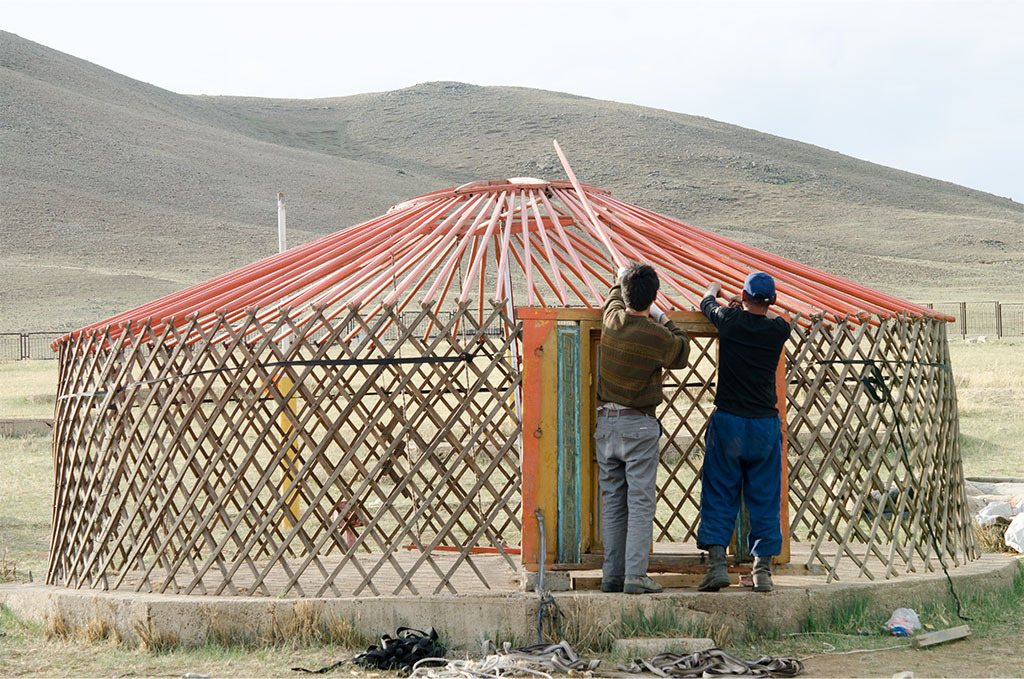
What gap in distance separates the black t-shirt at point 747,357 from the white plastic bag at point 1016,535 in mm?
2930

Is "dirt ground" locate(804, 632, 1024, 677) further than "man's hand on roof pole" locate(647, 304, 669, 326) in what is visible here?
No

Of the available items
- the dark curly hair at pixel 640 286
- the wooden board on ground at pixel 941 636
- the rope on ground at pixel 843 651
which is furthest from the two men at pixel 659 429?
the wooden board on ground at pixel 941 636

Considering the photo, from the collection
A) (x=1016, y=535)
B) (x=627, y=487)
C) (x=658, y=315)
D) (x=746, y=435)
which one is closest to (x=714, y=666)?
(x=627, y=487)

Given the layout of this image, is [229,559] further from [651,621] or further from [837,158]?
[837,158]

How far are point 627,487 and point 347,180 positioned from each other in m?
50.8

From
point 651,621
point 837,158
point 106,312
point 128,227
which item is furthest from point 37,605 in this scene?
point 837,158

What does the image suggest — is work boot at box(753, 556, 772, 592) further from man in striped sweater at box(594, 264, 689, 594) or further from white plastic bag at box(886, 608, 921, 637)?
white plastic bag at box(886, 608, 921, 637)

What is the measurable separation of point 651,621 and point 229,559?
132 inches

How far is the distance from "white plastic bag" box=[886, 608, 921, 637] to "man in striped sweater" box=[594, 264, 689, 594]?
1.08 metres

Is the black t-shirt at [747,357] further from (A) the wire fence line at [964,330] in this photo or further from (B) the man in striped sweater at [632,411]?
(A) the wire fence line at [964,330]

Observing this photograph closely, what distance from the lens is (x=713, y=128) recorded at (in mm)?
70438

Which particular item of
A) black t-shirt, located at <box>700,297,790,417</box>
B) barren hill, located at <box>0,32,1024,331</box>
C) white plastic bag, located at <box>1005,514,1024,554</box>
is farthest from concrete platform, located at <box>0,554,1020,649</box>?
barren hill, located at <box>0,32,1024,331</box>

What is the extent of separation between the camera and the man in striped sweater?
486cm

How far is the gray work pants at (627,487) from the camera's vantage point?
4.90 meters
